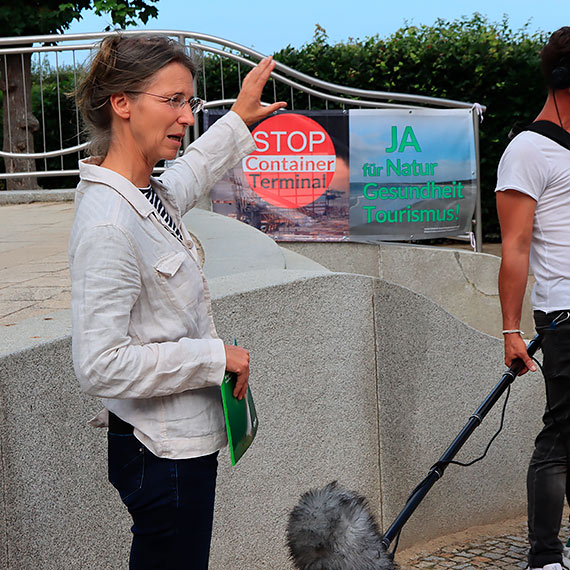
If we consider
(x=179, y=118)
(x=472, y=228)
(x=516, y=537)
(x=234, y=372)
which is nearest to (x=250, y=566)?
(x=516, y=537)

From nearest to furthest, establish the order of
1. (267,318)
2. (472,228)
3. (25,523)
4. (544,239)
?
(25,523) → (544,239) → (267,318) → (472,228)

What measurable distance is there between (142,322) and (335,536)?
2.44 ft

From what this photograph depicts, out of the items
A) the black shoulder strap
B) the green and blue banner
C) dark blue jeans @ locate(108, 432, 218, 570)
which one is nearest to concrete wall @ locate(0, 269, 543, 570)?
dark blue jeans @ locate(108, 432, 218, 570)

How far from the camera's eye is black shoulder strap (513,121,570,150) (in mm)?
3189

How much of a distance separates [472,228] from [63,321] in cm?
606

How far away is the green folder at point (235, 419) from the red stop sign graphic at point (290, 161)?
5.72m

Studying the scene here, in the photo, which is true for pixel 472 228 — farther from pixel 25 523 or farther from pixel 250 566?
pixel 25 523

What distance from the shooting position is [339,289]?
3811 millimetres

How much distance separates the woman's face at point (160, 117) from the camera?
1.85 meters

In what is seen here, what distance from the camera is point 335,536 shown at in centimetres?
208

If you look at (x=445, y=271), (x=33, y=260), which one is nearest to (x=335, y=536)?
(x=33, y=260)

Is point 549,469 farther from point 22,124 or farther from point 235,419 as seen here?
point 22,124

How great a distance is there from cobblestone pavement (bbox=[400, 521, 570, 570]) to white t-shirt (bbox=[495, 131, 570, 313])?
4.91 feet

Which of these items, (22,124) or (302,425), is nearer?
(302,425)
